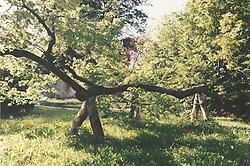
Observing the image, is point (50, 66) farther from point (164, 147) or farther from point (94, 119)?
point (164, 147)

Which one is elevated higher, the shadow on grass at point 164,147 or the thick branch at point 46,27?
the thick branch at point 46,27

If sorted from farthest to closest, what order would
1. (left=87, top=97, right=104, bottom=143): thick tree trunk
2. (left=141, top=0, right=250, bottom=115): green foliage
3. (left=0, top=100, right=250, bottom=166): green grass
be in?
(left=87, top=97, right=104, bottom=143): thick tree trunk, (left=141, top=0, right=250, bottom=115): green foliage, (left=0, top=100, right=250, bottom=166): green grass

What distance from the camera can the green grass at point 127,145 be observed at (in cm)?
1388

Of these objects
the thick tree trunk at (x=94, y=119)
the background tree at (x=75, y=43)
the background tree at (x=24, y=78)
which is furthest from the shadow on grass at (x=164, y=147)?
the background tree at (x=24, y=78)

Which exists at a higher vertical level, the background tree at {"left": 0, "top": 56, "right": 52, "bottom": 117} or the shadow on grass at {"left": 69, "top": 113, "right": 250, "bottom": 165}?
the background tree at {"left": 0, "top": 56, "right": 52, "bottom": 117}

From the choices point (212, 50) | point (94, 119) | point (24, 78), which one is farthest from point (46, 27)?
point (212, 50)

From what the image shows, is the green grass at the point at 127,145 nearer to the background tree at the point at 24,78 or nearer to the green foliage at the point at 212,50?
the background tree at the point at 24,78

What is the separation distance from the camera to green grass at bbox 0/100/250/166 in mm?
13883

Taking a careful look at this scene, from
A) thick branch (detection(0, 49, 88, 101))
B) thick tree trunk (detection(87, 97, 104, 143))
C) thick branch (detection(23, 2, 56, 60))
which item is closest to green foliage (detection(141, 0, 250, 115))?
thick branch (detection(0, 49, 88, 101))

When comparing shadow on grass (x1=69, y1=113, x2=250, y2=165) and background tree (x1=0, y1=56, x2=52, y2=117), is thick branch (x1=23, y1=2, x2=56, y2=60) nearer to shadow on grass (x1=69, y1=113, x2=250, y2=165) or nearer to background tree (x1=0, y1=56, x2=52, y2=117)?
background tree (x1=0, y1=56, x2=52, y2=117)

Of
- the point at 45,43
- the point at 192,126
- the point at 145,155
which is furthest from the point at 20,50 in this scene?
the point at 192,126

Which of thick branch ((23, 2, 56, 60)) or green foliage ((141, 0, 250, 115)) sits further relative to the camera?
green foliage ((141, 0, 250, 115))

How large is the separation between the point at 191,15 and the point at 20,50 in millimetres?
9782

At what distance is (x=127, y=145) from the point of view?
52.7 feet
